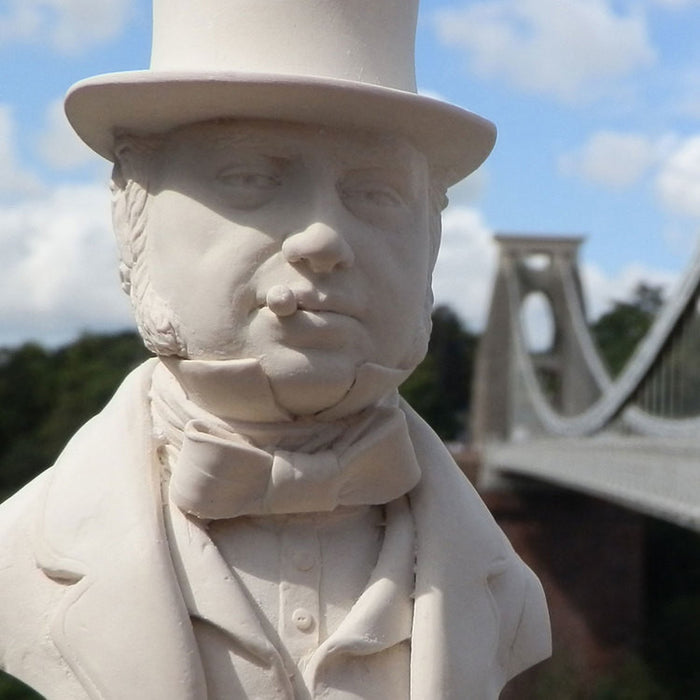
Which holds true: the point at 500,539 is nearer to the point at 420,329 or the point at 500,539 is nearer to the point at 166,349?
the point at 420,329

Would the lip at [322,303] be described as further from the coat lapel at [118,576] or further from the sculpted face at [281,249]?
the coat lapel at [118,576]

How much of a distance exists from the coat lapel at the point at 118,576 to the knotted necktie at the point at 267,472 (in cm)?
8

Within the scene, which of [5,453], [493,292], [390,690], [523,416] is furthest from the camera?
[493,292]

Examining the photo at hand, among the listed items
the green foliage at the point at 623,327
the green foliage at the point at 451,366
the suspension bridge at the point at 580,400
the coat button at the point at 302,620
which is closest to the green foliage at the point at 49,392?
the suspension bridge at the point at 580,400

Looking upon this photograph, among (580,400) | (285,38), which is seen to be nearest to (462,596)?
(285,38)

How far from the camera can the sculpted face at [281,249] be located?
75.4 inches

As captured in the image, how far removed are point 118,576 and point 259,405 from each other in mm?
319

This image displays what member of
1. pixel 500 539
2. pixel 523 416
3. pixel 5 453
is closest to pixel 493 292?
pixel 523 416

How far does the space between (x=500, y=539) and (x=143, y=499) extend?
62cm

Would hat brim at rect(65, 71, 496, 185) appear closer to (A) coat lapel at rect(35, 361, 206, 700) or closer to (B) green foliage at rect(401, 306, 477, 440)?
(A) coat lapel at rect(35, 361, 206, 700)

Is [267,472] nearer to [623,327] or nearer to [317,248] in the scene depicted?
[317,248]

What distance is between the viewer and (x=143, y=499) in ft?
6.54

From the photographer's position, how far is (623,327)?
105 feet

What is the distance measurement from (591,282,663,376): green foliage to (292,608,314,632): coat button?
95.4 feet
